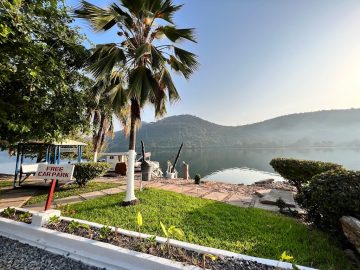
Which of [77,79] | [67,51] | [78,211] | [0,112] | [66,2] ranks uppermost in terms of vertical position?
[66,2]

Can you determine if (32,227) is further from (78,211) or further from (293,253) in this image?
(293,253)

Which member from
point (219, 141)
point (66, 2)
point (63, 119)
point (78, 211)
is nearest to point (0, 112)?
point (63, 119)

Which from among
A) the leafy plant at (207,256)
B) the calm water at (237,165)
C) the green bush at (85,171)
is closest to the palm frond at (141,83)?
the leafy plant at (207,256)

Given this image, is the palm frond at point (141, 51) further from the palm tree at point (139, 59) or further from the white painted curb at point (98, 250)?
the white painted curb at point (98, 250)

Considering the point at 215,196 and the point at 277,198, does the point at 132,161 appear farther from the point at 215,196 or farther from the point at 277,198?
the point at 277,198

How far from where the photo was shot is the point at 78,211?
5.33 metres

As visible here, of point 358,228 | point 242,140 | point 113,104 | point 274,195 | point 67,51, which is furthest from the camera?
point 242,140

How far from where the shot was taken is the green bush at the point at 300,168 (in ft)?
23.7

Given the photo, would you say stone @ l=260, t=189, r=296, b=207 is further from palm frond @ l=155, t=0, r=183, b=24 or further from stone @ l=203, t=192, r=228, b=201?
palm frond @ l=155, t=0, r=183, b=24

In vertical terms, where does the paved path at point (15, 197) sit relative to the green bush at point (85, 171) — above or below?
below

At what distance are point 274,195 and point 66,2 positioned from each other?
7.92 meters

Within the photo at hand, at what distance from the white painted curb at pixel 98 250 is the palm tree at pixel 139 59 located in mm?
2106

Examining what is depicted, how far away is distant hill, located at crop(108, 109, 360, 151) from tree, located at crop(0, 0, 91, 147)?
70947mm

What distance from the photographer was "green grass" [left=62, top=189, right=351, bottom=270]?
340cm
